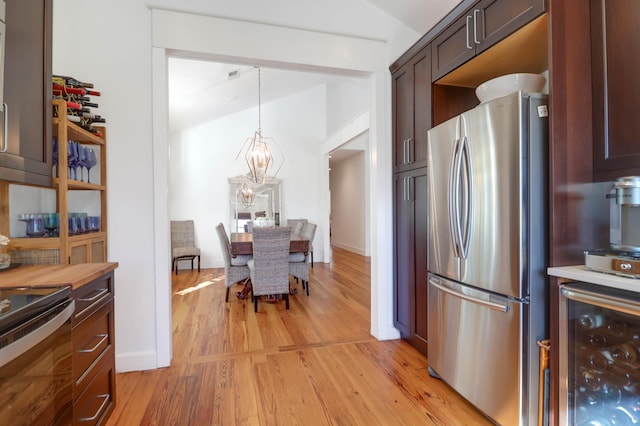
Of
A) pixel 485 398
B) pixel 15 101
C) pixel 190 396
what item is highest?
pixel 15 101

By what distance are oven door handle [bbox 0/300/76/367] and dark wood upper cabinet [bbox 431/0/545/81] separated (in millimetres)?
2380

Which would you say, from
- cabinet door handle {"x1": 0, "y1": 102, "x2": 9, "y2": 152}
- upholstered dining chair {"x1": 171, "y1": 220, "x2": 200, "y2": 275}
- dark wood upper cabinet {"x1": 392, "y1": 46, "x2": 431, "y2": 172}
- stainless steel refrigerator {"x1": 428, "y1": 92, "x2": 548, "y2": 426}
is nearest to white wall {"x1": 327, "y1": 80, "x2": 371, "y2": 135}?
dark wood upper cabinet {"x1": 392, "y1": 46, "x2": 431, "y2": 172}

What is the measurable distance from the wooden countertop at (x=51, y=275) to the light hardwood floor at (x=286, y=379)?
3.03 feet

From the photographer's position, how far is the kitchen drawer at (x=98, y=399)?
1.33 metres

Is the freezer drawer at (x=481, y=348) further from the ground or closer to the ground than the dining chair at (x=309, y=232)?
closer to the ground

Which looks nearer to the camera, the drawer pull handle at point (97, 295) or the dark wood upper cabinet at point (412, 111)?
the drawer pull handle at point (97, 295)

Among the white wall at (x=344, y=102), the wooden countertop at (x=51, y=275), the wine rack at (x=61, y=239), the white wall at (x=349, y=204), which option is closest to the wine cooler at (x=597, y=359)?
the wooden countertop at (x=51, y=275)

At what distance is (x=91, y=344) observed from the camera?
4.74ft

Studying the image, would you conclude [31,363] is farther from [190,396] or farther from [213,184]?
[213,184]

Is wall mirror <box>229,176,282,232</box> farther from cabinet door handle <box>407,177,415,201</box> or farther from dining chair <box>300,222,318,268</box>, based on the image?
cabinet door handle <box>407,177,415,201</box>

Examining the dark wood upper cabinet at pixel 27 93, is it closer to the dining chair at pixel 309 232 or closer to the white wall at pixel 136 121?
the white wall at pixel 136 121

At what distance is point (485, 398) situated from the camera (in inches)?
65.1

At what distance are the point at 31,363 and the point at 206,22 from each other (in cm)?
243

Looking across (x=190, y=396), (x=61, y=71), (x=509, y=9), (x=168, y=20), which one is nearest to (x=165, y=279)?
(x=190, y=396)
